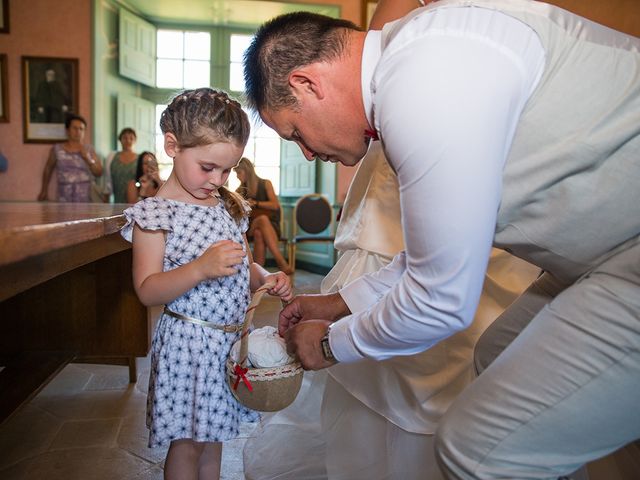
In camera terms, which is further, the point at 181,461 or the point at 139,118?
the point at 139,118

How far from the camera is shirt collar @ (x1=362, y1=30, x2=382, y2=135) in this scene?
1.04 metres

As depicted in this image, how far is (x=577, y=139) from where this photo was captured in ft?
3.01

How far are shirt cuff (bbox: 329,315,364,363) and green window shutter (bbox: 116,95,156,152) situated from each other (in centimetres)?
739

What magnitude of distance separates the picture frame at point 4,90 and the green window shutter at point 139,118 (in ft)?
4.49

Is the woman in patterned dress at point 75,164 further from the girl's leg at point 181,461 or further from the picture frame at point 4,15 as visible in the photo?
the girl's leg at point 181,461

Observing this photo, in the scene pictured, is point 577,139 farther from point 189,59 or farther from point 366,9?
point 189,59

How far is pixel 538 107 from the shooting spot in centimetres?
92

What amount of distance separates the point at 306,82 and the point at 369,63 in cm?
12

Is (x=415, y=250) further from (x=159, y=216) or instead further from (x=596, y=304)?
(x=159, y=216)

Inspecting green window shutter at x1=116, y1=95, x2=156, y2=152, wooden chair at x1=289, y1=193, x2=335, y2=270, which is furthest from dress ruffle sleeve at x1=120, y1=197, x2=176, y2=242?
green window shutter at x1=116, y1=95, x2=156, y2=152

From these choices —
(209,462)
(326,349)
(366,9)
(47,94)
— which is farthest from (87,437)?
(366,9)

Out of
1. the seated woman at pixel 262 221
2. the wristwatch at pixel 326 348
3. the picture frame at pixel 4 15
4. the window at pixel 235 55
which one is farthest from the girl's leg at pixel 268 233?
the wristwatch at pixel 326 348

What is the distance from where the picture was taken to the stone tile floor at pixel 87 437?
2.03 m

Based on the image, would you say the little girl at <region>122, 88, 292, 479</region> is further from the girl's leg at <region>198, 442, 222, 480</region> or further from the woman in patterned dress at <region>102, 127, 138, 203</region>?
the woman in patterned dress at <region>102, 127, 138, 203</region>
